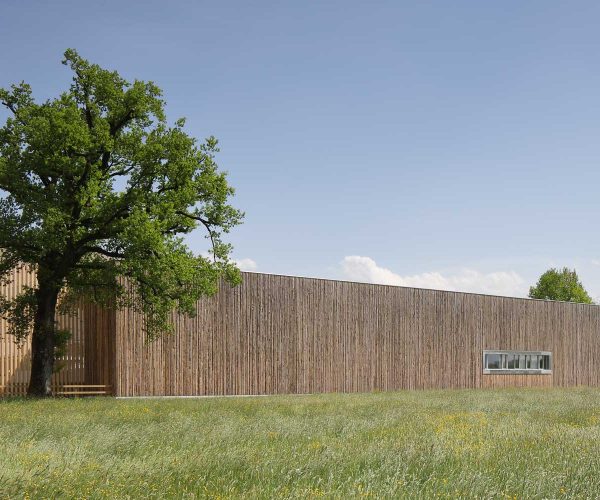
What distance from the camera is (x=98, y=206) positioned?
63.9 feet

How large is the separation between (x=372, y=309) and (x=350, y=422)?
15.3 metres

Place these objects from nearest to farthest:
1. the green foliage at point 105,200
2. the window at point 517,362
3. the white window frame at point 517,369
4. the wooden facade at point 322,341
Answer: the green foliage at point 105,200
the wooden facade at point 322,341
the white window frame at point 517,369
the window at point 517,362

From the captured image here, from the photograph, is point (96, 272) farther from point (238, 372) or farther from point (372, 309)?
point (372, 309)

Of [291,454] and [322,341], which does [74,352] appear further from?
[291,454]

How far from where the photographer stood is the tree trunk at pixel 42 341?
67.7ft

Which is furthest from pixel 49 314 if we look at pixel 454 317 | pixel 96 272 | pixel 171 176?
pixel 454 317

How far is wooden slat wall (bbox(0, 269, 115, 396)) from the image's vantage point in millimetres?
21828

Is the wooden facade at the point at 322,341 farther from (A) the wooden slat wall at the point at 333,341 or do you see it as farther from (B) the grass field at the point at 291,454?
(B) the grass field at the point at 291,454

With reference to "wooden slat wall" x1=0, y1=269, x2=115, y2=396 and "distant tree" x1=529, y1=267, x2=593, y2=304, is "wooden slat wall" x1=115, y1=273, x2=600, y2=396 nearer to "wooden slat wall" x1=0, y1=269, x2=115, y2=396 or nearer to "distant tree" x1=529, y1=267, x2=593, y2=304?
"wooden slat wall" x1=0, y1=269, x2=115, y2=396

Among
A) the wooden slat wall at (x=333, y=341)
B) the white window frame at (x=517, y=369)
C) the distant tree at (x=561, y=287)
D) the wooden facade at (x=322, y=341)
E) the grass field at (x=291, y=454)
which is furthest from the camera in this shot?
the distant tree at (x=561, y=287)

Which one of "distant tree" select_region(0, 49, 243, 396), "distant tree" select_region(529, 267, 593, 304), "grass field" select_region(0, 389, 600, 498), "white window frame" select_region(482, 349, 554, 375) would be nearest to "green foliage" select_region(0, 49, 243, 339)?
"distant tree" select_region(0, 49, 243, 396)

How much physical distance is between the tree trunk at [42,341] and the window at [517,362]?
1950 centimetres

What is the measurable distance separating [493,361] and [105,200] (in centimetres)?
2047

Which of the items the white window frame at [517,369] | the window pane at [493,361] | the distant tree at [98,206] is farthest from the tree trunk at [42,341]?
the window pane at [493,361]
